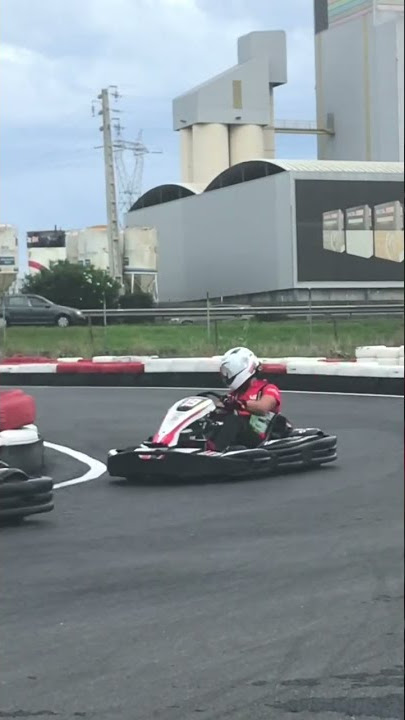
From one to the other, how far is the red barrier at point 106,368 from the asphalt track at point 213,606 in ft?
25.8

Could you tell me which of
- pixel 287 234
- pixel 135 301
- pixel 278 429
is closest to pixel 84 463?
pixel 278 429

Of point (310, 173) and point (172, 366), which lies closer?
point (310, 173)

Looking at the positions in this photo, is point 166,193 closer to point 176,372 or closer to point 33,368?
point 176,372

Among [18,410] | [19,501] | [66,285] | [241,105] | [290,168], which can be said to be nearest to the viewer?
[241,105]

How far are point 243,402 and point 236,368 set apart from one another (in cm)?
21

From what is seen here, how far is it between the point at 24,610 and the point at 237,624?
80 cm

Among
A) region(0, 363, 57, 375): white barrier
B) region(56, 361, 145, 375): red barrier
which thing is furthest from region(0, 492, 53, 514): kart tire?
region(0, 363, 57, 375): white barrier

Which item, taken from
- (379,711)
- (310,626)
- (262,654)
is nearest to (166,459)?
(262,654)

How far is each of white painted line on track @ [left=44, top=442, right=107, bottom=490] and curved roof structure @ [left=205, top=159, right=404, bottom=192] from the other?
14.0ft

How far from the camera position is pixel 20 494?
5.04 metres

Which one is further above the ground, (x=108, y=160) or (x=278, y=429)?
(x=108, y=160)

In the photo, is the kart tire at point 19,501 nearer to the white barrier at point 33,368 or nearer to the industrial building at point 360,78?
the industrial building at point 360,78

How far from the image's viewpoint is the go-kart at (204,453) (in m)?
6.50

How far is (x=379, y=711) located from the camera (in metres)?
2.54
